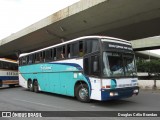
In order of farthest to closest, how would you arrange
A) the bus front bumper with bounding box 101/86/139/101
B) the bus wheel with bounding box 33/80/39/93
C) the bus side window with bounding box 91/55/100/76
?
1. the bus wheel with bounding box 33/80/39/93
2. the bus side window with bounding box 91/55/100/76
3. the bus front bumper with bounding box 101/86/139/101

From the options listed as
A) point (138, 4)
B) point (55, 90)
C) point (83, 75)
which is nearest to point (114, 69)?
point (83, 75)

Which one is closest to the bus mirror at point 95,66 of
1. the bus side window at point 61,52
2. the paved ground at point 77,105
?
the paved ground at point 77,105

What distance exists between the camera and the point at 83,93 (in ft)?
42.9

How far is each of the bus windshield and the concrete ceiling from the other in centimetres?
639

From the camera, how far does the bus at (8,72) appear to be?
23.8m

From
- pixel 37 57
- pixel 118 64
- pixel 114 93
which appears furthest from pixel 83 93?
pixel 37 57

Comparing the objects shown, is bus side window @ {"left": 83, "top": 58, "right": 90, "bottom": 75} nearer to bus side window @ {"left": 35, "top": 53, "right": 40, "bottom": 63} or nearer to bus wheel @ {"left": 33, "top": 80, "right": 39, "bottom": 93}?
bus side window @ {"left": 35, "top": 53, "right": 40, "bottom": 63}

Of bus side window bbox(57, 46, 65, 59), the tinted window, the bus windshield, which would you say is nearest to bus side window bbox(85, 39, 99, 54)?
the tinted window

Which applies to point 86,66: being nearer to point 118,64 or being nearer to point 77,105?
point 118,64

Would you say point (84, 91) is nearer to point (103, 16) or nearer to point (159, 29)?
point (103, 16)

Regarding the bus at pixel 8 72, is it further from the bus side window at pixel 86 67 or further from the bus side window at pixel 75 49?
the bus side window at pixel 86 67

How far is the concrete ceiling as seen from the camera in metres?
18.4

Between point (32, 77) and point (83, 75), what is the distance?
796 cm

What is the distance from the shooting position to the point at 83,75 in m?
12.9
